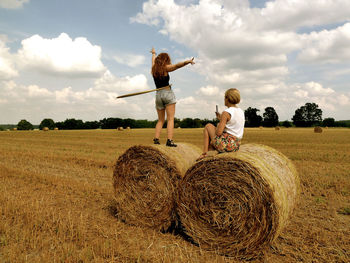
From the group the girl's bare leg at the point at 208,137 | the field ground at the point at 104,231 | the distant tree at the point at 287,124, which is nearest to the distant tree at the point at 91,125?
→ the distant tree at the point at 287,124

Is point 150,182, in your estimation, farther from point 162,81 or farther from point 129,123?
point 129,123

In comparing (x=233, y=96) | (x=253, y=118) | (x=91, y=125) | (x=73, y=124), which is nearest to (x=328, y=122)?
(x=253, y=118)

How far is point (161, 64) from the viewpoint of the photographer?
562 cm

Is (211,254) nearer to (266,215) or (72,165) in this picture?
(266,215)

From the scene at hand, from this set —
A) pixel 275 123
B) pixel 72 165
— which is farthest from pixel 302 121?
pixel 72 165

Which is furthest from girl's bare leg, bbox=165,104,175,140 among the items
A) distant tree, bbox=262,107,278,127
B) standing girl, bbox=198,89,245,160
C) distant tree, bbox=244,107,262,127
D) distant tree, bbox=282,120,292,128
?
distant tree, bbox=262,107,278,127

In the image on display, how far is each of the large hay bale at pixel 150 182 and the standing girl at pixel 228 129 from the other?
0.74 metres

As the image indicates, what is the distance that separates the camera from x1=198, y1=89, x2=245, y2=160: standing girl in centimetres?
458

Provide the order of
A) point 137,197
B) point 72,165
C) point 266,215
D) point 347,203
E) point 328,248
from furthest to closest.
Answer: point 72,165
point 347,203
point 137,197
point 328,248
point 266,215

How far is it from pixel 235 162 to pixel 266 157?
777mm

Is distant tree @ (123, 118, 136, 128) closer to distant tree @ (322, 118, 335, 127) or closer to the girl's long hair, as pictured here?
the girl's long hair

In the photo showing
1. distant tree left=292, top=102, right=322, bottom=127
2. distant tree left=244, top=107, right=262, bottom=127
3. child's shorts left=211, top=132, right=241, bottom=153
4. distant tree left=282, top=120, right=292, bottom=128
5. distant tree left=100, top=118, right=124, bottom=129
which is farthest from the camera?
distant tree left=292, top=102, right=322, bottom=127

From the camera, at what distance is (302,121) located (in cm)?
9069

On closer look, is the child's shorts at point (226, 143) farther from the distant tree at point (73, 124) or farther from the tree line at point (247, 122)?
the distant tree at point (73, 124)
